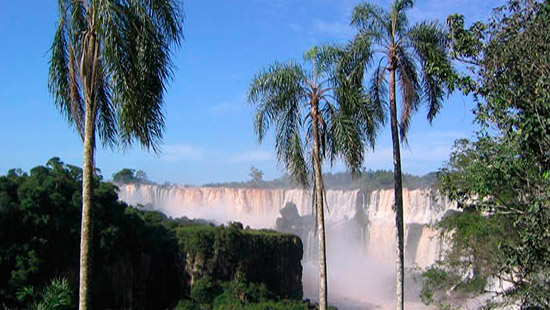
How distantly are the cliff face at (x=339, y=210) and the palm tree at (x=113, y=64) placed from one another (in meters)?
25.3

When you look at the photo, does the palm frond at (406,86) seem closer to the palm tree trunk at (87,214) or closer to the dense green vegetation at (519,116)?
the dense green vegetation at (519,116)

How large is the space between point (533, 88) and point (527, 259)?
2.04m

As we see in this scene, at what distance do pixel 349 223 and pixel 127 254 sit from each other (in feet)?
99.4

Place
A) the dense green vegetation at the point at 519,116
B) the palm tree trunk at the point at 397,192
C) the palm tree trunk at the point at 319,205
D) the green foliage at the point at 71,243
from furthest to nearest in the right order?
1. the green foliage at the point at 71,243
2. the palm tree trunk at the point at 397,192
3. the palm tree trunk at the point at 319,205
4. the dense green vegetation at the point at 519,116

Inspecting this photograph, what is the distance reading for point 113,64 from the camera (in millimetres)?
6871

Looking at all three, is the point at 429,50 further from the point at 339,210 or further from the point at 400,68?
the point at 339,210

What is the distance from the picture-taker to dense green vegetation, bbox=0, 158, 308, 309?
19.4 meters

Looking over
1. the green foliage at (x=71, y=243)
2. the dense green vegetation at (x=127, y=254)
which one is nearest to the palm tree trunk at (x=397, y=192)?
the dense green vegetation at (x=127, y=254)

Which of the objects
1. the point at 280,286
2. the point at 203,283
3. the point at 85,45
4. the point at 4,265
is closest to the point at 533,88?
the point at 85,45

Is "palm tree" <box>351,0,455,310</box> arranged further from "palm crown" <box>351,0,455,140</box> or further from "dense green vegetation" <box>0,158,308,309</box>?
"dense green vegetation" <box>0,158,308,309</box>

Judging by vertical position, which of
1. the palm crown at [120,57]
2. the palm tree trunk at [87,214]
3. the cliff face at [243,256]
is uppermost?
the palm crown at [120,57]

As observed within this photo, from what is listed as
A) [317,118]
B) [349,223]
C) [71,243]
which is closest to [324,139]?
[317,118]

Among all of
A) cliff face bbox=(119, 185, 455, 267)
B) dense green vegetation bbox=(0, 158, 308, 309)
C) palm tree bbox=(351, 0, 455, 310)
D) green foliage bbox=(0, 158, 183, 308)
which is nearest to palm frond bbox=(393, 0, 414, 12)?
palm tree bbox=(351, 0, 455, 310)

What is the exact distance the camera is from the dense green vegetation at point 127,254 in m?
19.4
